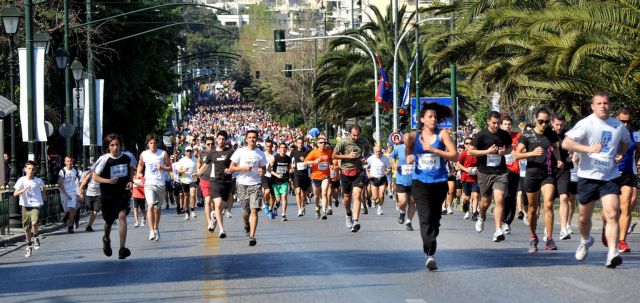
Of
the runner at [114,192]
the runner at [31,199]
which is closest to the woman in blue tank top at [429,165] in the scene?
the runner at [114,192]

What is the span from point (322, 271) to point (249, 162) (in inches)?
205

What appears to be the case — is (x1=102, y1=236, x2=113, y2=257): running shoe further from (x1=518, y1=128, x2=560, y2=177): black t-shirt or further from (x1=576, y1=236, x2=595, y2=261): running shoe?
(x1=576, y1=236, x2=595, y2=261): running shoe

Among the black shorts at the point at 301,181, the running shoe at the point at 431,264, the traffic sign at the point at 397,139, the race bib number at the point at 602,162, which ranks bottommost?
the running shoe at the point at 431,264

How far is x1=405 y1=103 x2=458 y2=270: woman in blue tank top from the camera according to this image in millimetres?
14211

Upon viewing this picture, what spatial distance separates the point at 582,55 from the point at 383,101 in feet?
94.9

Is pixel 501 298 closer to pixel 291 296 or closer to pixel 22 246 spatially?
pixel 291 296

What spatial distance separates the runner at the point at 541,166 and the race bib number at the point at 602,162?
215 centimetres

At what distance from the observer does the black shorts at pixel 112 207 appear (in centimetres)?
1733

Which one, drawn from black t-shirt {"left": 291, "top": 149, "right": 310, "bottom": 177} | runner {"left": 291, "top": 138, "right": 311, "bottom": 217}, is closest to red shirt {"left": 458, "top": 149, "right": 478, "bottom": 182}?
runner {"left": 291, "top": 138, "right": 311, "bottom": 217}

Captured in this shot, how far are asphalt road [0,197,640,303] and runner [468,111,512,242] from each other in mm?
600

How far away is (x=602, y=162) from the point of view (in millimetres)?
13945

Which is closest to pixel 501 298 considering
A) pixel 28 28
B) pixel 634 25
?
pixel 634 25

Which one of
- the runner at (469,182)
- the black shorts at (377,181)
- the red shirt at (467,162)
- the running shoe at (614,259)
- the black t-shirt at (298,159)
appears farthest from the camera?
the black t-shirt at (298,159)

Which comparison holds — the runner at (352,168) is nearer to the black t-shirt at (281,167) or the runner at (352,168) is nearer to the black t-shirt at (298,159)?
the black t-shirt at (281,167)
